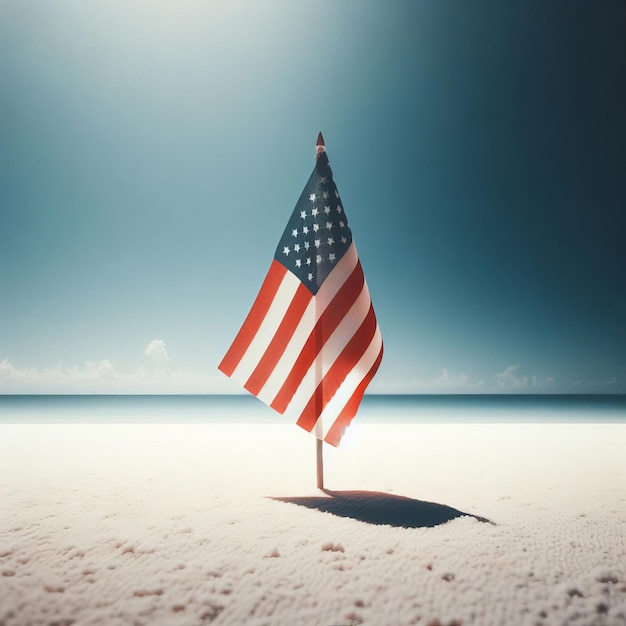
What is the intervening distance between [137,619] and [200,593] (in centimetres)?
40

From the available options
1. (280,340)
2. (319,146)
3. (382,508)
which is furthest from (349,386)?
(319,146)

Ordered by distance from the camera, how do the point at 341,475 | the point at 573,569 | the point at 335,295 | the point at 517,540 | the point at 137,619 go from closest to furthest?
1. the point at 137,619
2. the point at 573,569
3. the point at 517,540
4. the point at 335,295
5. the point at 341,475

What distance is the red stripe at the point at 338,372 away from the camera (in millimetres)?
4328

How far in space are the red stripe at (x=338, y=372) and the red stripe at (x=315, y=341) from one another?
26cm

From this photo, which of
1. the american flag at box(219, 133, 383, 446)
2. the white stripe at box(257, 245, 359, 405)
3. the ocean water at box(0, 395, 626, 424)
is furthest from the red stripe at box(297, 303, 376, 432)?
the ocean water at box(0, 395, 626, 424)

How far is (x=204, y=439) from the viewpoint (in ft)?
37.4

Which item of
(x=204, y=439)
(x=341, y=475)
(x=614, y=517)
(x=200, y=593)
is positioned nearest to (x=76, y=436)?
(x=204, y=439)

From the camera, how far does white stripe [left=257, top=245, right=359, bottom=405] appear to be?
4.41 metres

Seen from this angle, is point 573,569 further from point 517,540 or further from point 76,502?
point 76,502

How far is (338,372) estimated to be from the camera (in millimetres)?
4414

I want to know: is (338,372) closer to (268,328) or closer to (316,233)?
(268,328)

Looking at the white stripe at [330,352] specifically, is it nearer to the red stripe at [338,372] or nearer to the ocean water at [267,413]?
the red stripe at [338,372]

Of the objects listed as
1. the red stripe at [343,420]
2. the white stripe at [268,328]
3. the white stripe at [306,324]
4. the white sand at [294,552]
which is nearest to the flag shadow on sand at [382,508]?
the white sand at [294,552]

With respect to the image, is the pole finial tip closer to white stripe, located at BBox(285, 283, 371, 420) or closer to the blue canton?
Answer: the blue canton
